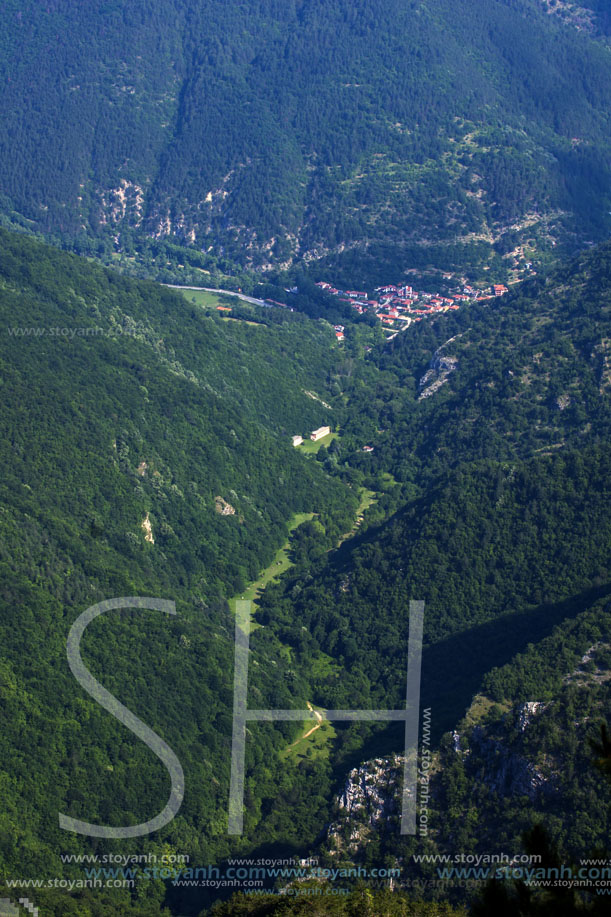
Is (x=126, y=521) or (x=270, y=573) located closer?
(x=126, y=521)

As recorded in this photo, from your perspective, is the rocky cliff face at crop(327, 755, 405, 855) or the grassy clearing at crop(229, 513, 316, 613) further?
the grassy clearing at crop(229, 513, 316, 613)

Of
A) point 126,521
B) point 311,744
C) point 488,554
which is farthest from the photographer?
point 126,521

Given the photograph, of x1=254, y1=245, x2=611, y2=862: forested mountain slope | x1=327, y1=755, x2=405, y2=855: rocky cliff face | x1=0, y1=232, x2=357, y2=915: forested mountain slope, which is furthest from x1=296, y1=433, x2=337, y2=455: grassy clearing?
x1=327, y1=755, x2=405, y2=855: rocky cliff face

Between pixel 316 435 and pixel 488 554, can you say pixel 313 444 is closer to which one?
pixel 316 435

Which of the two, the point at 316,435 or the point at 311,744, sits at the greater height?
the point at 316,435

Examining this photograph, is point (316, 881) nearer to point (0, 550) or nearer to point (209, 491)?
point (0, 550)

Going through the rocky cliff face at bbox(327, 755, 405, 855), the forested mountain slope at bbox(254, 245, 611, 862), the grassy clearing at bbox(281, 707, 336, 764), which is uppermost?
the forested mountain slope at bbox(254, 245, 611, 862)

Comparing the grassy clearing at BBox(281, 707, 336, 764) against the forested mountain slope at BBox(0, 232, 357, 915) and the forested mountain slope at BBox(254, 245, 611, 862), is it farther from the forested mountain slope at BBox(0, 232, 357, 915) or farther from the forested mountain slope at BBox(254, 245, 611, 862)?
the forested mountain slope at BBox(0, 232, 357, 915)

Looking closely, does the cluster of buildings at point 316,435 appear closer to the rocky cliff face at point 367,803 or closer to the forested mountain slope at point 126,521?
the forested mountain slope at point 126,521

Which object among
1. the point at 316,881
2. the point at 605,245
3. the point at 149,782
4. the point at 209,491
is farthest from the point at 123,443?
the point at 605,245

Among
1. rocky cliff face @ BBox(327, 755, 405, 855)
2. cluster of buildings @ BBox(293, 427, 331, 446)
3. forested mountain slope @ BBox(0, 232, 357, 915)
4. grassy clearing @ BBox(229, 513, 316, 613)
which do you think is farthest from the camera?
cluster of buildings @ BBox(293, 427, 331, 446)

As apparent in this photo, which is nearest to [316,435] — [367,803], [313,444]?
[313,444]
